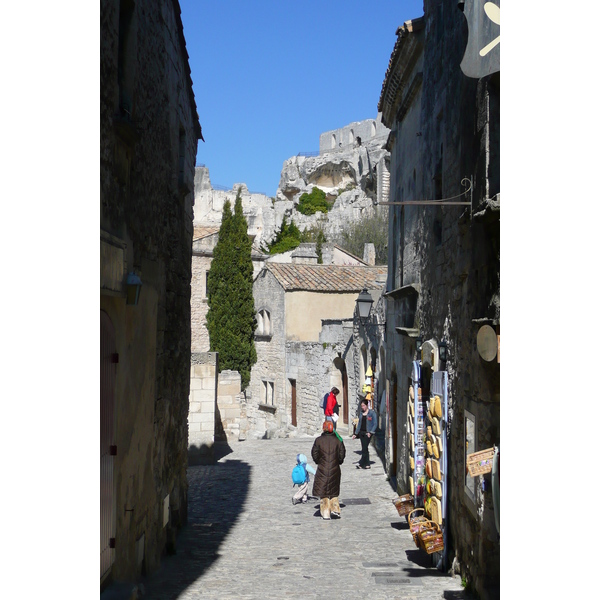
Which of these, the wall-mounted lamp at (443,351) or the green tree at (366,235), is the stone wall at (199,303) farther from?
the wall-mounted lamp at (443,351)

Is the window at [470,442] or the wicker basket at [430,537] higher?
the window at [470,442]

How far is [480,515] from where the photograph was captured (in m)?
6.42

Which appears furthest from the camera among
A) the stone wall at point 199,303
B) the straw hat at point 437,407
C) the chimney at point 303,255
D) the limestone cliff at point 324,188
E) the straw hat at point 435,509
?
the limestone cliff at point 324,188

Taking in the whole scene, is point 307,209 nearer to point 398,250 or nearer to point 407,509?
point 398,250

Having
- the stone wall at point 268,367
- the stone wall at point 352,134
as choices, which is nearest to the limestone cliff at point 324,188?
the stone wall at point 352,134

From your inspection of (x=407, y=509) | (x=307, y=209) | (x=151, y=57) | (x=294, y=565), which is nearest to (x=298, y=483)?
(x=407, y=509)

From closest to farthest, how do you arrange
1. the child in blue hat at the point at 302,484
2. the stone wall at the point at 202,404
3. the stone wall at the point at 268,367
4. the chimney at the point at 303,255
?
1. the child in blue hat at the point at 302,484
2. the stone wall at the point at 202,404
3. the stone wall at the point at 268,367
4. the chimney at the point at 303,255

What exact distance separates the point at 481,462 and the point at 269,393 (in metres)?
24.6

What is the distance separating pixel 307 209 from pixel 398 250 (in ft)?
186

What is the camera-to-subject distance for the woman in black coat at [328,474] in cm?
1139

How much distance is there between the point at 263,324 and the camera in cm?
3072

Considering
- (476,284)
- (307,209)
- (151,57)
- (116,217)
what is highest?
(307,209)

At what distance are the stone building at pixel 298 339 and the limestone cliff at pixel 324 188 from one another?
30.1 metres

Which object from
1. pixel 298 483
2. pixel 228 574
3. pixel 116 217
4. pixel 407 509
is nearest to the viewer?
pixel 116 217
